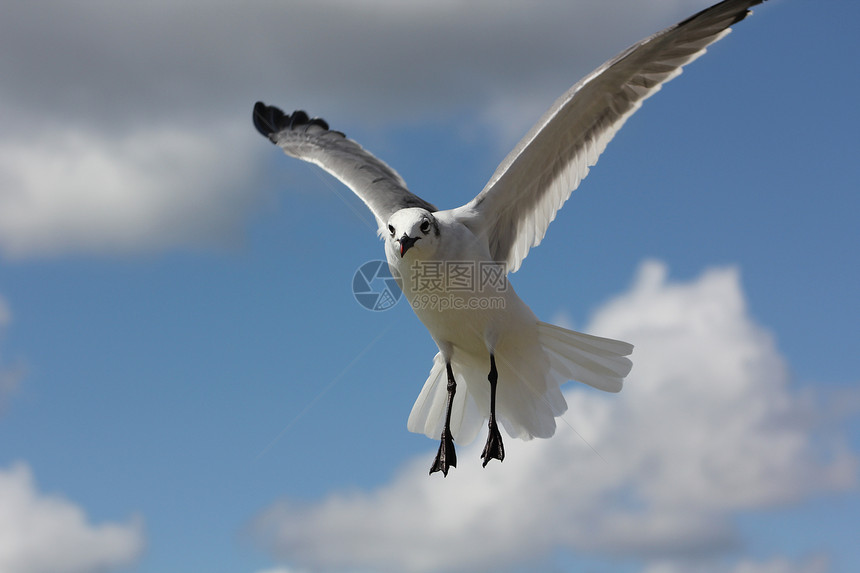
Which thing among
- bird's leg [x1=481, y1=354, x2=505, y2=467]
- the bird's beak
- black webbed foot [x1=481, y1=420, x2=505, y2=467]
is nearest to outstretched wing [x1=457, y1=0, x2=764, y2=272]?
the bird's beak

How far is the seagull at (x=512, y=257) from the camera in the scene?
6.07 meters

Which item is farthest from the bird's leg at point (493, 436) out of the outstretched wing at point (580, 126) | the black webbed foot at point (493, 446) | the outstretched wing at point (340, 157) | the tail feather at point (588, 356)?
the outstretched wing at point (340, 157)

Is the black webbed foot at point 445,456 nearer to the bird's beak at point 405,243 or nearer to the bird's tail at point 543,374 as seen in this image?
the bird's tail at point 543,374

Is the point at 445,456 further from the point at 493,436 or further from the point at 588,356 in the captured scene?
the point at 588,356

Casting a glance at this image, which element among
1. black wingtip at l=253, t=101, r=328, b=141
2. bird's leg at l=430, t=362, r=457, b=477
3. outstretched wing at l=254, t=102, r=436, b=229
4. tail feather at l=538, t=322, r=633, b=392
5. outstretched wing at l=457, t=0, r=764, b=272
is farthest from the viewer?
black wingtip at l=253, t=101, r=328, b=141

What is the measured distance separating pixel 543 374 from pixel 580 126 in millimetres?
1831

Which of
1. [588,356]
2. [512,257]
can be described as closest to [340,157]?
[512,257]

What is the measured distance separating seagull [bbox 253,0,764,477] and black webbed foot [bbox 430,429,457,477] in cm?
1

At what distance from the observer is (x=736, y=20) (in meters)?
6.42

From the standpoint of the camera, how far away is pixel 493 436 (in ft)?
21.0

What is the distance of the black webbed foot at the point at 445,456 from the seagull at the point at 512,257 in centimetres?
1

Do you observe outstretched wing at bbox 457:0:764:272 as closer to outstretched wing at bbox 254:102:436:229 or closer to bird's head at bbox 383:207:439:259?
bird's head at bbox 383:207:439:259

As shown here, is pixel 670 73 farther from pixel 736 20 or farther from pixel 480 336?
pixel 480 336

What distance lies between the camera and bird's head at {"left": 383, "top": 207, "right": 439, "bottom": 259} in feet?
18.9
